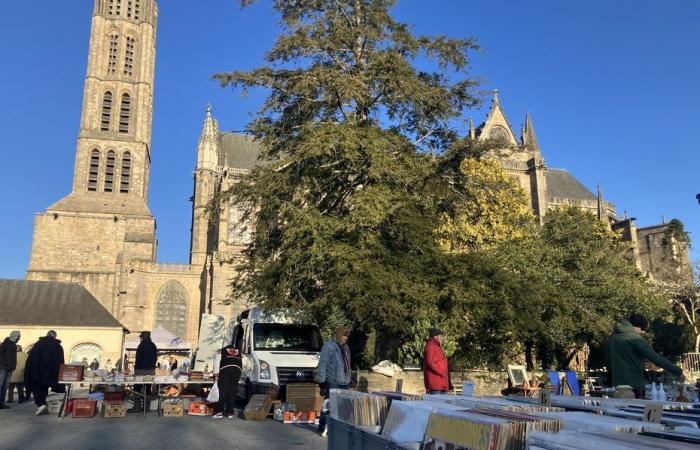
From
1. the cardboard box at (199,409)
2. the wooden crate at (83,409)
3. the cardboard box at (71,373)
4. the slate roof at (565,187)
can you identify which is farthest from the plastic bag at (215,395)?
the slate roof at (565,187)

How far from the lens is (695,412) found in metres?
3.67

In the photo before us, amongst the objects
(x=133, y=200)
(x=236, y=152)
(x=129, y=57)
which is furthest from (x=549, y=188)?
(x=129, y=57)

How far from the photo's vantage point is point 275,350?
39.4 ft

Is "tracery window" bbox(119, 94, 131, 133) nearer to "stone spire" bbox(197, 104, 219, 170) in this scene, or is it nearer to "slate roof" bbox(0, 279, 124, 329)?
"stone spire" bbox(197, 104, 219, 170)

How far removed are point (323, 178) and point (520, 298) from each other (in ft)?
19.8

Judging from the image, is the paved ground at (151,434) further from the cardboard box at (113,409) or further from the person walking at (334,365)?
the person walking at (334,365)

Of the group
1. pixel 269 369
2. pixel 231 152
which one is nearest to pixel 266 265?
pixel 269 369

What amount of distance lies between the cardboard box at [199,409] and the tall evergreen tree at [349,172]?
3.04 m

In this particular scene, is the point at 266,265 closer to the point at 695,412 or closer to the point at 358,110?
the point at 358,110

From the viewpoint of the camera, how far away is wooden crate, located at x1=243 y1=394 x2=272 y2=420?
985cm

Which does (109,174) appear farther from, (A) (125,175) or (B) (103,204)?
(B) (103,204)

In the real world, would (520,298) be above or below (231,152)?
below

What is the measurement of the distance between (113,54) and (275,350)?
5072cm

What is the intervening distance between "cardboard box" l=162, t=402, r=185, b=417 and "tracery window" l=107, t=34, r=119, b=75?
50306mm
